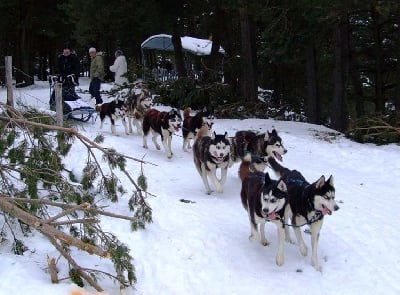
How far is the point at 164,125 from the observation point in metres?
10.1

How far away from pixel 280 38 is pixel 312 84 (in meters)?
2.55

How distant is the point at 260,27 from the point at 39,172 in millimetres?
18614

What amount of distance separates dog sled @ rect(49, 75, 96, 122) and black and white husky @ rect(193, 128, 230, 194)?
5.68 metres

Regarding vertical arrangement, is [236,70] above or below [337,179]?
above

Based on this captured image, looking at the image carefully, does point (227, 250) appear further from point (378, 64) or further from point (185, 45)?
point (185, 45)

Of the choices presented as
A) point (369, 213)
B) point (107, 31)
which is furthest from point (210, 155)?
point (107, 31)

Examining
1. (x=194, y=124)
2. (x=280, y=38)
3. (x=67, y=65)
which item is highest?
(x=280, y=38)

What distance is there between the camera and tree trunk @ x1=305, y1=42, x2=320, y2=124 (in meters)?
16.9

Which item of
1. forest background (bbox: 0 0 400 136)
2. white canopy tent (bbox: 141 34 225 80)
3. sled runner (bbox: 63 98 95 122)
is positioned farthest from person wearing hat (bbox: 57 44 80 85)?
white canopy tent (bbox: 141 34 225 80)

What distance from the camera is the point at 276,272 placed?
17.7 feet

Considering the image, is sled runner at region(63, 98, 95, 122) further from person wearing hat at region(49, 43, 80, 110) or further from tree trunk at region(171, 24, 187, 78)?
tree trunk at region(171, 24, 187, 78)

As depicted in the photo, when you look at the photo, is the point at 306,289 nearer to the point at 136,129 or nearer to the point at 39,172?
the point at 39,172

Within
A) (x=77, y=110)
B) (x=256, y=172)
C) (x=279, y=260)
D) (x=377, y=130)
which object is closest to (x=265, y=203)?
(x=279, y=260)

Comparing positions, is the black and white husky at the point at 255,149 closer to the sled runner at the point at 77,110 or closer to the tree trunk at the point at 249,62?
the sled runner at the point at 77,110
